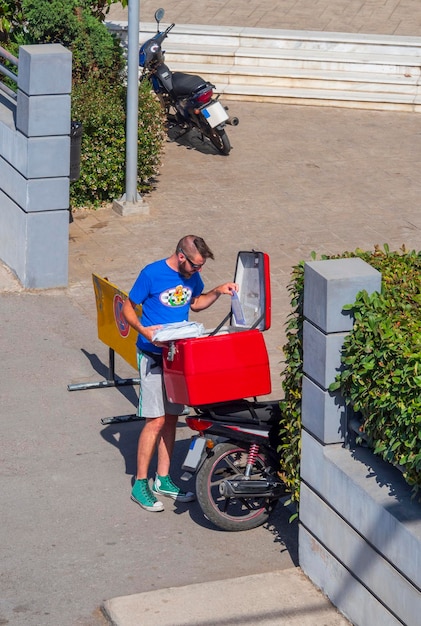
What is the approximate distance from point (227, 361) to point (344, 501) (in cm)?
108

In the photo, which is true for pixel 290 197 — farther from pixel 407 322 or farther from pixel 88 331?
pixel 407 322

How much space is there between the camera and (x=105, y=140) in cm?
1235

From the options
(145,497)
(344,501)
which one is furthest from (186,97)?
(344,501)

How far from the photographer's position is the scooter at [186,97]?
1361 centimetres

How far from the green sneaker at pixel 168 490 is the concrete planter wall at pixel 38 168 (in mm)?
3813

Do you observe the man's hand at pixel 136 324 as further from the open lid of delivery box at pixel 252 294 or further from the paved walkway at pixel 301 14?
the paved walkway at pixel 301 14

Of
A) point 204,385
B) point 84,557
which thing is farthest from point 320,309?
point 84,557

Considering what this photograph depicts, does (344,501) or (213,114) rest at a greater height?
(213,114)

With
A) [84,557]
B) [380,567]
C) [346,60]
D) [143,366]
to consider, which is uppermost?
[346,60]

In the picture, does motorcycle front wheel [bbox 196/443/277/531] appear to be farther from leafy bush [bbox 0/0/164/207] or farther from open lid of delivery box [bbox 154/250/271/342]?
leafy bush [bbox 0/0/164/207]

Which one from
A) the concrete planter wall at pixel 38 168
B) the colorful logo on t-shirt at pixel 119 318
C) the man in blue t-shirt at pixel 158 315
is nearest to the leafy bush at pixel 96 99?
the concrete planter wall at pixel 38 168

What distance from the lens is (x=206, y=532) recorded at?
287 inches

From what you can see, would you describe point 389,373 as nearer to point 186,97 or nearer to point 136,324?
point 136,324

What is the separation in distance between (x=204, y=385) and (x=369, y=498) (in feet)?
4.16
